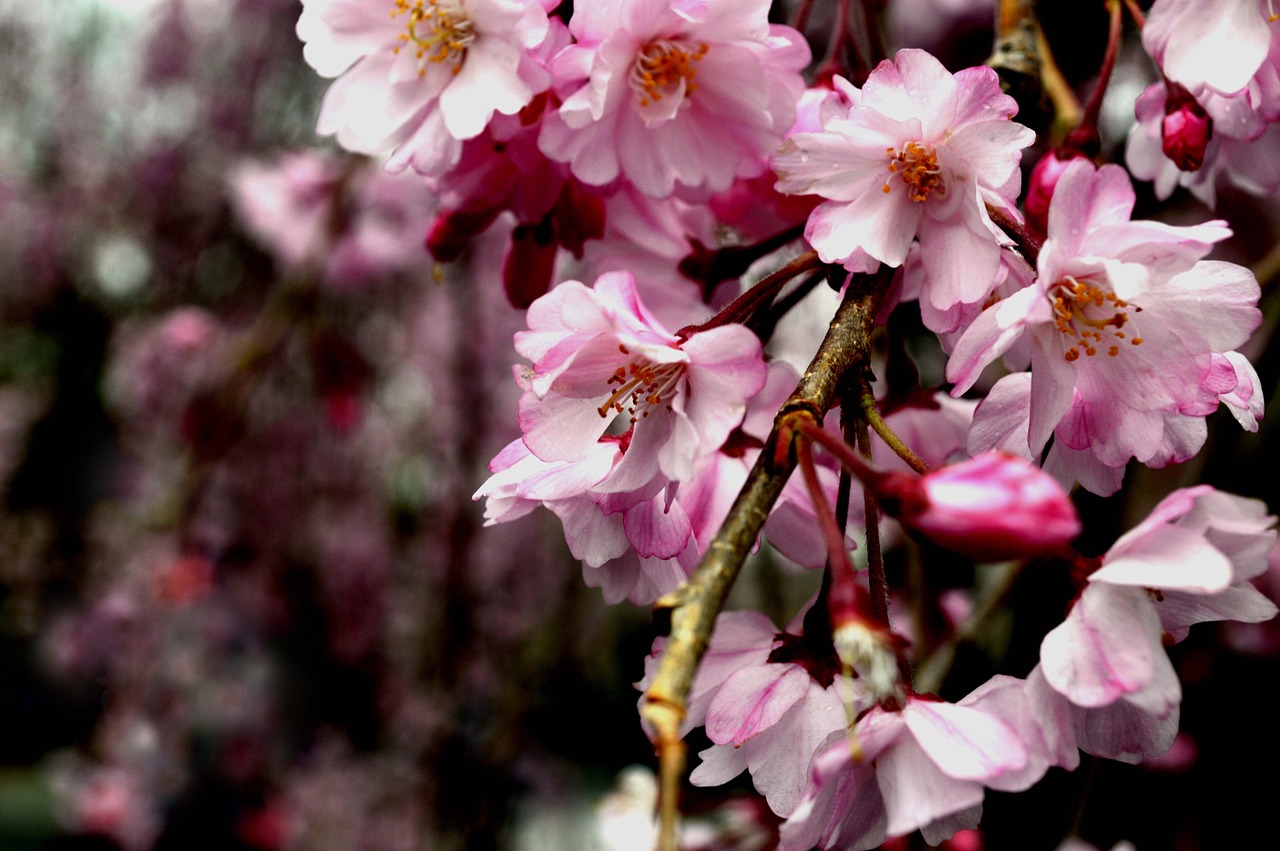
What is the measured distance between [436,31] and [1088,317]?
0.43 metres

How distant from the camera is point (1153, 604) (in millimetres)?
435

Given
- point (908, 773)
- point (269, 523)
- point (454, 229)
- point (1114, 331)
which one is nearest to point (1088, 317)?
point (1114, 331)

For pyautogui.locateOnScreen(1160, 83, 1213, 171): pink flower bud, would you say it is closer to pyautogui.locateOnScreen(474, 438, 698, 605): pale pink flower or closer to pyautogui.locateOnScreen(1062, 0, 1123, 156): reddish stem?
pyautogui.locateOnScreen(1062, 0, 1123, 156): reddish stem

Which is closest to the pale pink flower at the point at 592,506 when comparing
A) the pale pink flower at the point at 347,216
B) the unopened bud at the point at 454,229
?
the unopened bud at the point at 454,229

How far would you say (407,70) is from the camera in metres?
0.66

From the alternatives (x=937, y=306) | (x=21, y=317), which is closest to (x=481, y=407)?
(x=937, y=306)

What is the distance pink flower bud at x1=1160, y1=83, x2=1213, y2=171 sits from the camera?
595 millimetres

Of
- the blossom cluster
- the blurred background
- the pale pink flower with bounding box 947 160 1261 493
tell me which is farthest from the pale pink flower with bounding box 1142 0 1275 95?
the blurred background

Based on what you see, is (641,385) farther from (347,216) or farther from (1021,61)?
(347,216)

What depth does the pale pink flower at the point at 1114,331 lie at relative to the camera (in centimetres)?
44

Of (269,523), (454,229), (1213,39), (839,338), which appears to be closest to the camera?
(839,338)

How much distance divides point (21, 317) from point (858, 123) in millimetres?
4616

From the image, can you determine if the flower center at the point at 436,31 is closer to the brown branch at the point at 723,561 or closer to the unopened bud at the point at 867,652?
the brown branch at the point at 723,561

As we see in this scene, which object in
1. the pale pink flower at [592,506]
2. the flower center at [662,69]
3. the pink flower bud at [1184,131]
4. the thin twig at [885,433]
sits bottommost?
the pale pink flower at [592,506]
